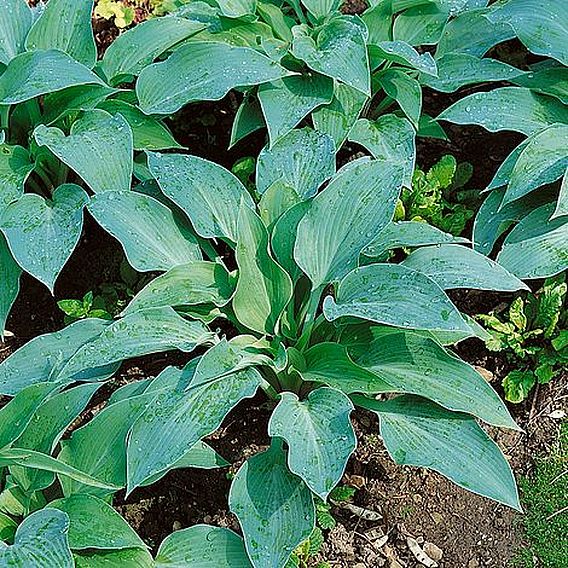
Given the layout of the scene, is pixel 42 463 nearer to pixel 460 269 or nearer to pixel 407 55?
pixel 460 269

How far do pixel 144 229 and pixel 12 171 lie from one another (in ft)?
2.05

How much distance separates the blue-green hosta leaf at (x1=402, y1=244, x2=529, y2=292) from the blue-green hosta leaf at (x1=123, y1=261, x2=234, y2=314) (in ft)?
1.90

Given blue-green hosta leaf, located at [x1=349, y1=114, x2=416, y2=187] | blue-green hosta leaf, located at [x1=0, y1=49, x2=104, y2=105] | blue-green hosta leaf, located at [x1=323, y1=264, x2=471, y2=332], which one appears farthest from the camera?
blue-green hosta leaf, located at [x1=349, y1=114, x2=416, y2=187]

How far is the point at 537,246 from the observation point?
2.98 metres

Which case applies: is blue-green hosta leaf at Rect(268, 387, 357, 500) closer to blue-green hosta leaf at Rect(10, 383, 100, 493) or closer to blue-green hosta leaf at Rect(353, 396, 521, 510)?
blue-green hosta leaf at Rect(353, 396, 521, 510)

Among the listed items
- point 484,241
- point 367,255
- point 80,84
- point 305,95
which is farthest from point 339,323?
point 80,84

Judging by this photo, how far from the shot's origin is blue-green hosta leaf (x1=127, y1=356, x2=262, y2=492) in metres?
2.32

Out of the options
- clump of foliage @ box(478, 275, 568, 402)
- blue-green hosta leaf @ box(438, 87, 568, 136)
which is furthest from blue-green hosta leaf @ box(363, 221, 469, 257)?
blue-green hosta leaf @ box(438, 87, 568, 136)

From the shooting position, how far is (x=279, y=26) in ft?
11.7

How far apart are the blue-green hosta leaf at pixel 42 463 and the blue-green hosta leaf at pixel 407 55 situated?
178 cm

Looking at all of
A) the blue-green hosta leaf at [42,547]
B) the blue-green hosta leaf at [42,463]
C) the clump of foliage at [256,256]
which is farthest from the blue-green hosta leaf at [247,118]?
the blue-green hosta leaf at [42,547]

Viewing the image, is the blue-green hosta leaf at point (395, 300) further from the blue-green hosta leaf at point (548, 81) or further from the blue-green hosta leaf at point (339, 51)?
the blue-green hosta leaf at point (548, 81)

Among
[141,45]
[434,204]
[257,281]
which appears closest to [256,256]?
[257,281]

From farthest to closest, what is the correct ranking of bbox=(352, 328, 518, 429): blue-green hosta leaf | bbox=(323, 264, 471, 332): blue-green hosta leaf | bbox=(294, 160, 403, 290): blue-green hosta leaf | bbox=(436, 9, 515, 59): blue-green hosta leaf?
bbox=(436, 9, 515, 59): blue-green hosta leaf < bbox=(294, 160, 403, 290): blue-green hosta leaf < bbox=(352, 328, 518, 429): blue-green hosta leaf < bbox=(323, 264, 471, 332): blue-green hosta leaf
